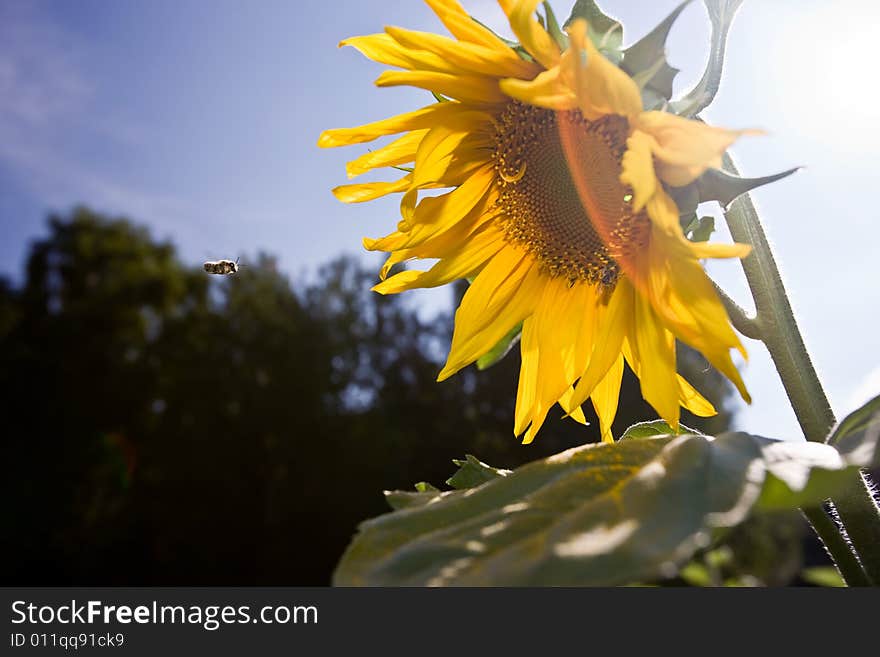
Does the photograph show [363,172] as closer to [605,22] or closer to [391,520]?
[605,22]

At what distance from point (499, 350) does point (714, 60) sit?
1.45ft

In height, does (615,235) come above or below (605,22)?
below

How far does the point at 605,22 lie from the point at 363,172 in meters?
0.35

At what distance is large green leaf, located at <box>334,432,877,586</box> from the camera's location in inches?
15.4

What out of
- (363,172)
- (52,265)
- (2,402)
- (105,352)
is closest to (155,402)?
(105,352)

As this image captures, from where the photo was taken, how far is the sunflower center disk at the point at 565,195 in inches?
36.5

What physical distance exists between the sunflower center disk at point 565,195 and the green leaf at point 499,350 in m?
0.09

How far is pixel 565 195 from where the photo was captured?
41.4 inches

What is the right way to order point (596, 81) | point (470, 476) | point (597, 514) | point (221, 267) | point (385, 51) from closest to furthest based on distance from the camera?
point (597, 514) → point (596, 81) → point (470, 476) → point (385, 51) → point (221, 267)

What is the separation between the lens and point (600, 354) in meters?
0.94

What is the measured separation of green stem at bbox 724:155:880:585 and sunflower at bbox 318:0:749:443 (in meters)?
0.07

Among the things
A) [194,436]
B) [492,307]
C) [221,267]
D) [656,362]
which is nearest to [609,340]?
[656,362]

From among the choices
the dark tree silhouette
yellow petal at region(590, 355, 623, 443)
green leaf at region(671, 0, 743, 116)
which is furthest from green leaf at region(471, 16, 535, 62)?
the dark tree silhouette

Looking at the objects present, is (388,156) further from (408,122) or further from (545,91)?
(545,91)
